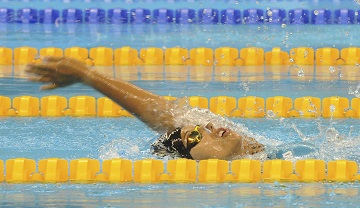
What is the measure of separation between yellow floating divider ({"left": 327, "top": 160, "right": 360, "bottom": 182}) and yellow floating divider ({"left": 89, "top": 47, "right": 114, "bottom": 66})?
4228 mm

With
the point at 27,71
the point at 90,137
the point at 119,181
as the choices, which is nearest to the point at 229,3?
the point at 90,137

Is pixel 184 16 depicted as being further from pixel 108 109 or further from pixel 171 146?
pixel 171 146

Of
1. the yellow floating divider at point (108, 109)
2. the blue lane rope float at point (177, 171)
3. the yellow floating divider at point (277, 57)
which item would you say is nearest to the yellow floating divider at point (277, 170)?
the blue lane rope float at point (177, 171)

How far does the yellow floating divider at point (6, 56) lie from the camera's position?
899cm

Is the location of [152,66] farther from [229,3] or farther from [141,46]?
[229,3]

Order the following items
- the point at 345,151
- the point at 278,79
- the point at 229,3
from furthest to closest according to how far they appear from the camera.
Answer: the point at 229,3 → the point at 278,79 → the point at 345,151

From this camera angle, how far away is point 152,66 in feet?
29.4

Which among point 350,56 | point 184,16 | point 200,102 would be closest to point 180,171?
point 200,102

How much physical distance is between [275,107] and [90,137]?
1.57 metres

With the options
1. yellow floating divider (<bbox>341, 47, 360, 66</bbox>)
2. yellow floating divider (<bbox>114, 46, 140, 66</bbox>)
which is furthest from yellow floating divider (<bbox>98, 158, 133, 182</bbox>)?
yellow floating divider (<bbox>341, 47, 360, 66</bbox>)

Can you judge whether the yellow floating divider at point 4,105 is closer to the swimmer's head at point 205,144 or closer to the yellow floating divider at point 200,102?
the yellow floating divider at point 200,102

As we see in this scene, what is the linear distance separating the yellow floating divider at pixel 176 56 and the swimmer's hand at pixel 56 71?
453 cm

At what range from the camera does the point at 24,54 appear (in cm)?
905

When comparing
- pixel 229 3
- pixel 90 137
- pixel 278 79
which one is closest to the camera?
pixel 90 137
